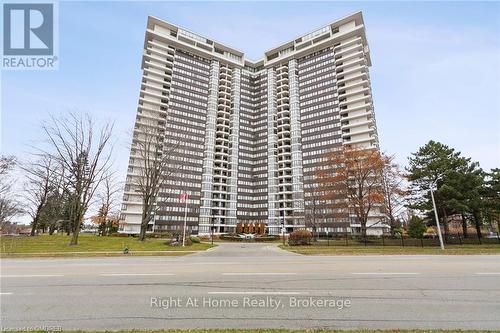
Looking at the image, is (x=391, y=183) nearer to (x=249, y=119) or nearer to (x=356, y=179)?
(x=356, y=179)

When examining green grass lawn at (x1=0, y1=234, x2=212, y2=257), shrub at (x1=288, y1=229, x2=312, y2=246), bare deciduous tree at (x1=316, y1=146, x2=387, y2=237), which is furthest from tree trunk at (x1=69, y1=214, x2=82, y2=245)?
bare deciduous tree at (x1=316, y1=146, x2=387, y2=237)

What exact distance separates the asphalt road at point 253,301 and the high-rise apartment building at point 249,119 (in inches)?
2779

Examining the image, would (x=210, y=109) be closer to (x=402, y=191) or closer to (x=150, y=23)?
(x=150, y=23)

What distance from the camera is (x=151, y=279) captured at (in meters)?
10.0

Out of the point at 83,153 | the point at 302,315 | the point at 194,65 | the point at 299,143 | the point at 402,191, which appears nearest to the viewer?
the point at 302,315

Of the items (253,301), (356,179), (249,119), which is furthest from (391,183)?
(249,119)

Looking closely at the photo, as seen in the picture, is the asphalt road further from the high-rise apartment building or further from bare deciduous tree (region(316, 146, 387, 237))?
the high-rise apartment building

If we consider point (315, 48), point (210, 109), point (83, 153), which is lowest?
point (83, 153)

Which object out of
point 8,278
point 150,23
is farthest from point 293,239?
point 150,23

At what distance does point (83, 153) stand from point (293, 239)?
28537 millimetres

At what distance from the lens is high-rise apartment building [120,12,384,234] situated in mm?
86125

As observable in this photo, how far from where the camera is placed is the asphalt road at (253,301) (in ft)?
18.6

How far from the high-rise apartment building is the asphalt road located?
70.6 metres

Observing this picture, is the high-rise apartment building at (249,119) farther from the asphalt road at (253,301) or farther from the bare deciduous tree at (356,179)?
the asphalt road at (253,301)
